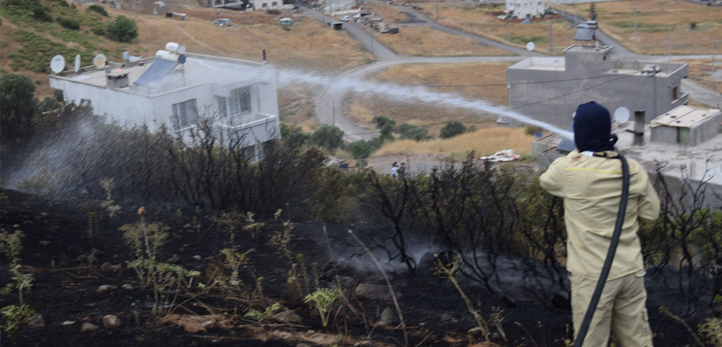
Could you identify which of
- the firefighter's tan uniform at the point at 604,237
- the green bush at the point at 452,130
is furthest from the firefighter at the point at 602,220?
the green bush at the point at 452,130

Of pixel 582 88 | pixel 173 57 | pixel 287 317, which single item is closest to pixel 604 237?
pixel 287 317

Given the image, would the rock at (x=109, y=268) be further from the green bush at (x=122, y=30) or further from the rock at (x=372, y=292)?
the green bush at (x=122, y=30)

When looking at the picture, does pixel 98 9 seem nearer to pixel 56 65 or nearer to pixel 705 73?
pixel 56 65

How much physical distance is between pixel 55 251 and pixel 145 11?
88.9 m

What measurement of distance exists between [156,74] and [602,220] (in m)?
20.6

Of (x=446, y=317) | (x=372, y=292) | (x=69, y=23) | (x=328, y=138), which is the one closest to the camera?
(x=446, y=317)

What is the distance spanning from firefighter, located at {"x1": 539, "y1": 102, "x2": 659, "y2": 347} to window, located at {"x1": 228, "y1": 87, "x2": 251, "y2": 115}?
20274 millimetres

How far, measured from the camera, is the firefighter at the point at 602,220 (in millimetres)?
3049

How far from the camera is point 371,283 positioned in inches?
202

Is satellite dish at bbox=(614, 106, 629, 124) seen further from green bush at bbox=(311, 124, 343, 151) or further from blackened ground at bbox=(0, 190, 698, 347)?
green bush at bbox=(311, 124, 343, 151)

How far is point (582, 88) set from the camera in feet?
118

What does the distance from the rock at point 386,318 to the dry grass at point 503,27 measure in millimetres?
67972

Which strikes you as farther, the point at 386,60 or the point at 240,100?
the point at 386,60

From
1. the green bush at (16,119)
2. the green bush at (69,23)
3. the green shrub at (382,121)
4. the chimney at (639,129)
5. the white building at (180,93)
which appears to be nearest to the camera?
the green bush at (16,119)
